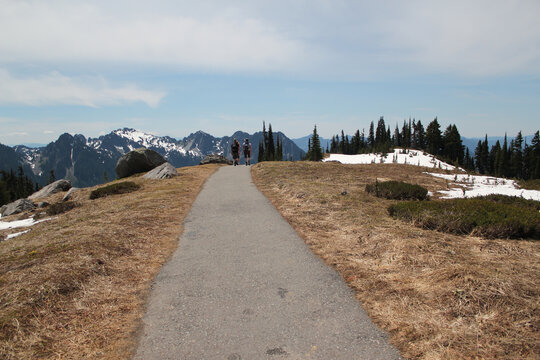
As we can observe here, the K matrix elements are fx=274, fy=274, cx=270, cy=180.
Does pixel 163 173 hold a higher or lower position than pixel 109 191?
higher

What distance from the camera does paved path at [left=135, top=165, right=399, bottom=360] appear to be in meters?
3.55

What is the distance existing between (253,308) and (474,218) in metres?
6.85

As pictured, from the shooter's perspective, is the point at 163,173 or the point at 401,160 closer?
the point at 163,173

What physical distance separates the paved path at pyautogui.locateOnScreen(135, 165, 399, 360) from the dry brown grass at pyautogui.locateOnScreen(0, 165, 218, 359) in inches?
15.8

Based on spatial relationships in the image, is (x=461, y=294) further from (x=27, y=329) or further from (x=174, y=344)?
(x=27, y=329)

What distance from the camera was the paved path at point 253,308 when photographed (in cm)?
355

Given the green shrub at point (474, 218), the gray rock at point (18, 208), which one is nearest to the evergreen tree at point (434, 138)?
the green shrub at point (474, 218)

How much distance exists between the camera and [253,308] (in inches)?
176

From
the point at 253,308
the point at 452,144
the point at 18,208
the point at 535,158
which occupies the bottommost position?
the point at 18,208

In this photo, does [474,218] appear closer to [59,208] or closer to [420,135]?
[59,208]

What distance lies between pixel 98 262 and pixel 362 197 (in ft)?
33.9

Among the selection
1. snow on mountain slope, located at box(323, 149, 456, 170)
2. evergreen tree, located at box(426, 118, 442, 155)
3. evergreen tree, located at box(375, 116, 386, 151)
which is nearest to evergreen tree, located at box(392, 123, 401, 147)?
evergreen tree, located at box(375, 116, 386, 151)

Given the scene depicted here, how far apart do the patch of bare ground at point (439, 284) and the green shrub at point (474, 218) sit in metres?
0.43

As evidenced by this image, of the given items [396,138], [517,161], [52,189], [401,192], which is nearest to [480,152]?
[517,161]
